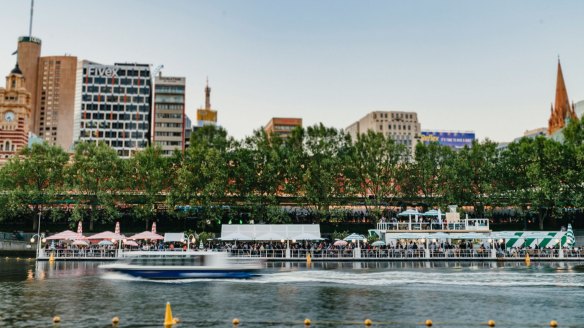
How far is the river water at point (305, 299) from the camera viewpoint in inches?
1053

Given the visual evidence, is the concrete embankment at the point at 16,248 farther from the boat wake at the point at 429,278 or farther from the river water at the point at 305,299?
the boat wake at the point at 429,278

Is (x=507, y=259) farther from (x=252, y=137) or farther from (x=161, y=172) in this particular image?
(x=161, y=172)

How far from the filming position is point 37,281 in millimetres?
42031

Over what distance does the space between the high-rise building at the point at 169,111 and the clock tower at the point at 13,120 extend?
3879 cm

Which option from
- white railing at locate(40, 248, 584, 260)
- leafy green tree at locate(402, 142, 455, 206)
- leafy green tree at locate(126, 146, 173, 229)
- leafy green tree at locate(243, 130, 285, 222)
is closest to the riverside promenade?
white railing at locate(40, 248, 584, 260)

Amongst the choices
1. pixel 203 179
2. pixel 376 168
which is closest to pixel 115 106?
pixel 203 179

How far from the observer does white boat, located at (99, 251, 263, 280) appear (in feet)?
149

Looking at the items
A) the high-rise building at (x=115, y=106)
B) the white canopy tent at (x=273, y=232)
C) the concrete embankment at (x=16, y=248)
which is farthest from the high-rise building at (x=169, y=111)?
the white canopy tent at (x=273, y=232)

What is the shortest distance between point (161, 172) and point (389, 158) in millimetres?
40098

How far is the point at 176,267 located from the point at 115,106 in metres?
150

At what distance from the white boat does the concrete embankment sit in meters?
37.1

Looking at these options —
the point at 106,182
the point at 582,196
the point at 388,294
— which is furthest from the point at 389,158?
the point at 388,294

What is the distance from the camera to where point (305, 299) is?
1329 inches

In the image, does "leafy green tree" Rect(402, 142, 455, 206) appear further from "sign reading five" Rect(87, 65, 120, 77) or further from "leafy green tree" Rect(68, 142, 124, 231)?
"sign reading five" Rect(87, 65, 120, 77)
